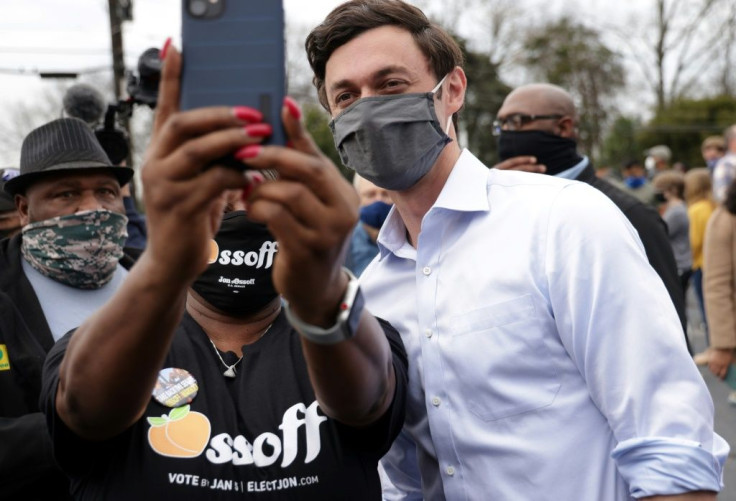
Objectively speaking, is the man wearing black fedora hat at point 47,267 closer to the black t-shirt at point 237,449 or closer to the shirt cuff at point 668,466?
the black t-shirt at point 237,449

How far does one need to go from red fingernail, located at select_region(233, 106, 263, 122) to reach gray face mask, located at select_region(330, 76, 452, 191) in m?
0.95

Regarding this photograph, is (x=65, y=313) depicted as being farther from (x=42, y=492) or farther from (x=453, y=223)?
(x=453, y=223)

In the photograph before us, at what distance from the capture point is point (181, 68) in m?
1.35

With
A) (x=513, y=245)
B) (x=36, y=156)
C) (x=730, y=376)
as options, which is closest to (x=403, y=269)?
(x=513, y=245)

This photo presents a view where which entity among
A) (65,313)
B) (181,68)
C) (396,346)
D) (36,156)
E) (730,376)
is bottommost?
(730,376)

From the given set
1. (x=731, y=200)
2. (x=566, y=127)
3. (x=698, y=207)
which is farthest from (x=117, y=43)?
(x=566, y=127)

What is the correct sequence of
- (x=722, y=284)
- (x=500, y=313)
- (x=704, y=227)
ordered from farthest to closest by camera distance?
(x=704, y=227)
(x=722, y=284)
(x=500, y=313)

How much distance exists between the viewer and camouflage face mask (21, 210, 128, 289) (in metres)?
3.40

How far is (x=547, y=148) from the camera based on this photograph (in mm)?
4781

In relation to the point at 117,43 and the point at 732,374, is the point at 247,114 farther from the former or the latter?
the point at 117,43

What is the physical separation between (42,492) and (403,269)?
4.96 ft

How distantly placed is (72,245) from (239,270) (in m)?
1.33

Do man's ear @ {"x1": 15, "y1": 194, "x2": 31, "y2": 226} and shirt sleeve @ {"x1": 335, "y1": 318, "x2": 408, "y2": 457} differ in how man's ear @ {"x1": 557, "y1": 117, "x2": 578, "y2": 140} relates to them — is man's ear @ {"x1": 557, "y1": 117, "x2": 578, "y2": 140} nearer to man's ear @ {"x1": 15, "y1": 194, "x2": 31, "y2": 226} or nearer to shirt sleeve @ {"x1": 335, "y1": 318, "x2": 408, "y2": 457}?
man's ear @ {"x1": 15, "y1": 194, "x2": 31, "y2": 226}

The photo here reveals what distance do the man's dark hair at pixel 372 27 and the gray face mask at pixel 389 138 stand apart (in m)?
0.17
